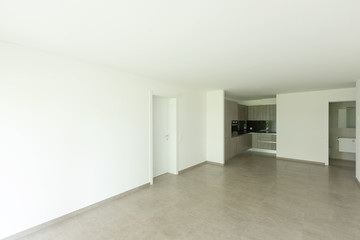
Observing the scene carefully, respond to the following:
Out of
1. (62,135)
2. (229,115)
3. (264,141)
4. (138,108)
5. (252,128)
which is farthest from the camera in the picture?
(252,128)

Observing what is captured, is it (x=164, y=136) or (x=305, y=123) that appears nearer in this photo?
(x=164, y=136)

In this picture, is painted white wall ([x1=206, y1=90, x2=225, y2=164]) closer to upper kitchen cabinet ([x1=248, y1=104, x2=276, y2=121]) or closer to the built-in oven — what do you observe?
the built-in oven

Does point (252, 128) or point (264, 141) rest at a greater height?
point (252, 128)

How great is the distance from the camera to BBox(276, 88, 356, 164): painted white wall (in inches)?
209

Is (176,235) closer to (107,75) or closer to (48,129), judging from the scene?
(48,129)

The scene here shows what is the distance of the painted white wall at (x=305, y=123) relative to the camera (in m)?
5.32

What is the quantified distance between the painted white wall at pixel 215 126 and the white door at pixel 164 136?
1623mm

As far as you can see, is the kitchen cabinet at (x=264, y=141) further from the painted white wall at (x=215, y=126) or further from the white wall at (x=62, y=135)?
the white wall at (x=62, y=135)

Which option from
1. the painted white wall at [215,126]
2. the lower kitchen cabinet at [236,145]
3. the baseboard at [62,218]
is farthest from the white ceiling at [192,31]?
the lower kitchen cabinet at [236,145]

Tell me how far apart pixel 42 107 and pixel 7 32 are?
0.93 meters

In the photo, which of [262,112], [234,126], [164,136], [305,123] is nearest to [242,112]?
[262,112]

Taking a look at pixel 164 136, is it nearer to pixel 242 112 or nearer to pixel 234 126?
pixel 234 126

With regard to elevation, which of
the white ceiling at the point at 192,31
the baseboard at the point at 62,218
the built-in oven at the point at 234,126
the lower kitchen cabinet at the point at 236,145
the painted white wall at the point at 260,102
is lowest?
the baseboard at the point at 62,218

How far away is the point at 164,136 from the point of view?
458 cm
